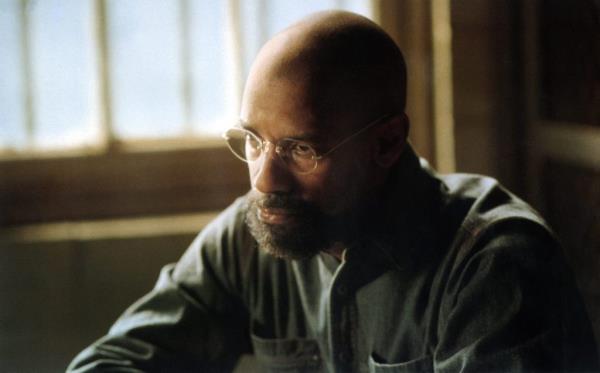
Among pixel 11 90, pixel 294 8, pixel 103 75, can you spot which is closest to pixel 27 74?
pixel 11 90

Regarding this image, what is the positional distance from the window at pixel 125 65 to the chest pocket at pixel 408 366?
1.03m

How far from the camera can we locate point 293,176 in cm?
123

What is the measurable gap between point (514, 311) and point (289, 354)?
20.2 inches

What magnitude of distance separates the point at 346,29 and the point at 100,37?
3.46 ft

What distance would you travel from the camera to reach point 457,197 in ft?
4.24

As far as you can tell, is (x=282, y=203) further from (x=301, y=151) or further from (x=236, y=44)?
(x=236, y=44)

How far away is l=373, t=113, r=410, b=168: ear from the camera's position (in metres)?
1.27

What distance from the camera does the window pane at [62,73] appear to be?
2049 mm

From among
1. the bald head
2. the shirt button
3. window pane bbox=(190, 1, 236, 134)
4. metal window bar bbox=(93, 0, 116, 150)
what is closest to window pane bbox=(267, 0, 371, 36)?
window pane bbox=(190, 1, 236, 134)

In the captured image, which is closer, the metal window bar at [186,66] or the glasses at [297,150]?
the glasses at [297,150]

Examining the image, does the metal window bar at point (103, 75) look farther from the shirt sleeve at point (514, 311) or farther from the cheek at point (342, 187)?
the shirt sleeve at point (514, 311)

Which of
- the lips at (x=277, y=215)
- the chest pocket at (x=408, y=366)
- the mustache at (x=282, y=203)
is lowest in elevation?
the chest pocket at (x=408, y=366)

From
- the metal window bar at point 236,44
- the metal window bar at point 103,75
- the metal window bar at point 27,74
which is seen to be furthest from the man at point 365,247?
the metal window bar at point 27,74

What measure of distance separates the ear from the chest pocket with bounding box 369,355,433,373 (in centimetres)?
35
